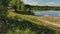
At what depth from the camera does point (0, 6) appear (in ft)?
39.2

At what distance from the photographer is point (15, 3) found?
4459 cm

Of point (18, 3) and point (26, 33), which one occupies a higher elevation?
point (26, 33)

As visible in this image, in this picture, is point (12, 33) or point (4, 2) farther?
point (4, 2)

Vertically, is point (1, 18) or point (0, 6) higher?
point (0, 6)

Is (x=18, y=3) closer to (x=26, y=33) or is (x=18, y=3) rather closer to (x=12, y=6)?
(x=12, y=6)

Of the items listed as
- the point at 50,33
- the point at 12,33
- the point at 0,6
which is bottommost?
the point at 50,33

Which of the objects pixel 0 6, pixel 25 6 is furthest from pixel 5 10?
pixel 25 6

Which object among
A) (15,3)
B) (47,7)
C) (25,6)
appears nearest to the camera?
(15,3)

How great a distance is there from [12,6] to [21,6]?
2.05 meters

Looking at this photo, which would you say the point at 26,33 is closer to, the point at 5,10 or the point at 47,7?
the point at 5,10

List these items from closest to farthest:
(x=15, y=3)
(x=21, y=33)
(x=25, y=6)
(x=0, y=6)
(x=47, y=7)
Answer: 1. (x=21, y=33)
2. (x=0, y=6)
3. (x=15, y=3)
4. (x=25, y=6)
5. (x=47, y=7)

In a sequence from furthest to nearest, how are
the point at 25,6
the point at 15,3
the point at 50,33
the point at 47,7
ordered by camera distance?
the point at 47,7
the point at 25,6
the point at 15,3
the point at 50,33

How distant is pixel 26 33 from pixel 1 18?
9.00ft

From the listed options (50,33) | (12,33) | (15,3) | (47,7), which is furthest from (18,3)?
(12,33)
